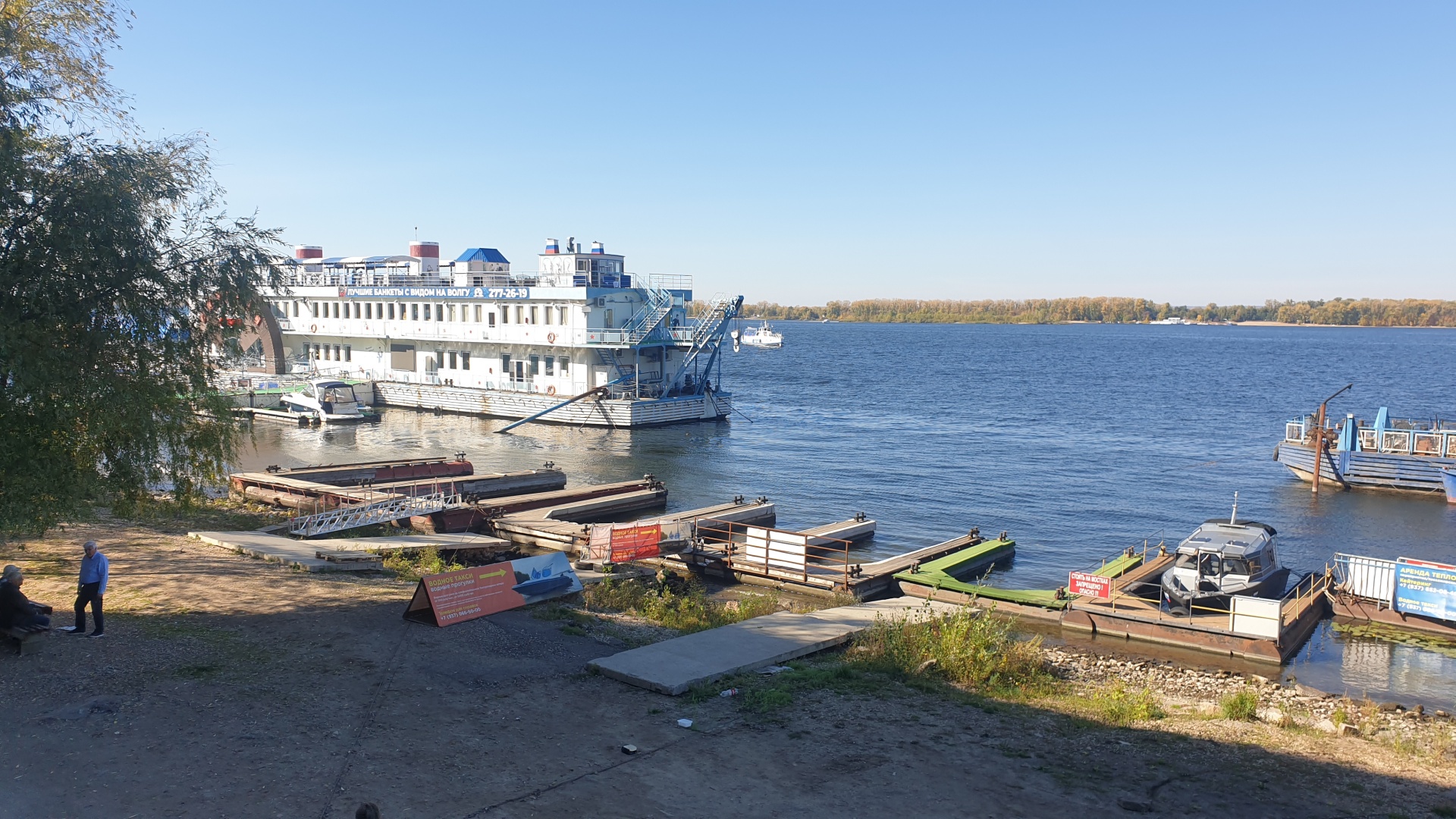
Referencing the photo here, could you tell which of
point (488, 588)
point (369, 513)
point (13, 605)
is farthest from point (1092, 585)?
point (13, 605)

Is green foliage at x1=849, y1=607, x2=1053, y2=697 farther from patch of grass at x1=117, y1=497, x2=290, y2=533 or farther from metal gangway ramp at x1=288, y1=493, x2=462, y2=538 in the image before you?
metal gangway ramp at x1=288, y1=493, x2=462, y2=538

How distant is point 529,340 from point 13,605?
41081 millimetres

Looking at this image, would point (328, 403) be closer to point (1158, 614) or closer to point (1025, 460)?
point (1025, 460)

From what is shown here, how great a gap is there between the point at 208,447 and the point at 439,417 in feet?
140

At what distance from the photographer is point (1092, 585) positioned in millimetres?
19875

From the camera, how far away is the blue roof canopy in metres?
60.0

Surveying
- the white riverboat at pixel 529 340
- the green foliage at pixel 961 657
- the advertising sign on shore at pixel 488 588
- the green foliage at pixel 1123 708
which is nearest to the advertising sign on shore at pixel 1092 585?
the green foliage at pixel 961 657

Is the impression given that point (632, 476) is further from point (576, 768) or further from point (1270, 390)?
point (1270, 390)

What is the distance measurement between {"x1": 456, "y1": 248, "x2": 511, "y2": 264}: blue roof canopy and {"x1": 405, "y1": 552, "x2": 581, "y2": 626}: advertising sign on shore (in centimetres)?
4557

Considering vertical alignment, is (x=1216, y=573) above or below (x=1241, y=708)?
below

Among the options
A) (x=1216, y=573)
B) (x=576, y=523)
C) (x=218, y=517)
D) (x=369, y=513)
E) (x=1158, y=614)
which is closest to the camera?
(x=1158, y=614)

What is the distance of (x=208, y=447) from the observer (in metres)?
14.1

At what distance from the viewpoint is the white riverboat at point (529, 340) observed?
50.6 meters

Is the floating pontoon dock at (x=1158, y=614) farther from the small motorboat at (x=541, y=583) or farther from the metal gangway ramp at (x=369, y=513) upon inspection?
the metal gangway ramp at (x=369, y=513)
